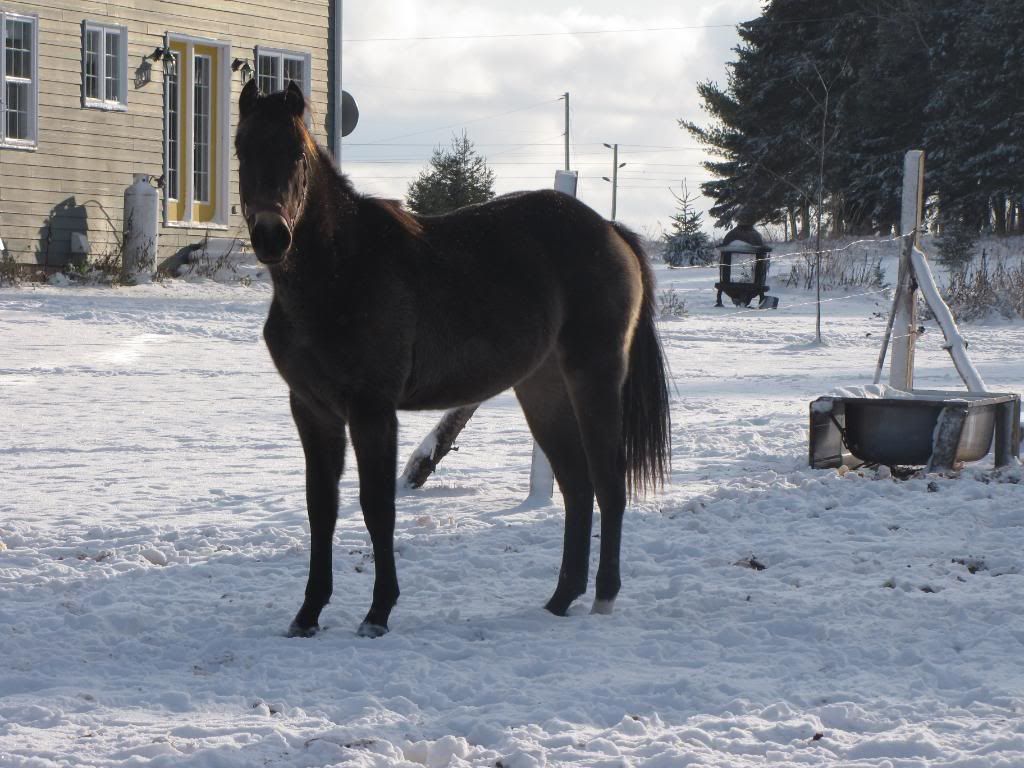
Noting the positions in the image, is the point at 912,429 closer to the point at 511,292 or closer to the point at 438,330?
the point at 511,292

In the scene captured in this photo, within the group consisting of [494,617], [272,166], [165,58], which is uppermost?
[165,58]

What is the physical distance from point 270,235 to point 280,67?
1865 centimetres

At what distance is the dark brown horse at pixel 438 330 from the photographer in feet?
14.4

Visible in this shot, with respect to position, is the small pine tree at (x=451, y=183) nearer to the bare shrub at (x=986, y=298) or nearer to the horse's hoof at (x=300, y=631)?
the bare shrub at (x=986, y=298)

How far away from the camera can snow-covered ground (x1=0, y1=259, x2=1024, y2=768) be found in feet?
11.6

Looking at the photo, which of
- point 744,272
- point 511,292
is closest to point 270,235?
point 511,292

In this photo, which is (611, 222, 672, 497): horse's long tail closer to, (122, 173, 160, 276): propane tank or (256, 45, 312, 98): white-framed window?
(122, 173, 160, 276): propane tank

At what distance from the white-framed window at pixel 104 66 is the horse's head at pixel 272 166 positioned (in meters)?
16.7

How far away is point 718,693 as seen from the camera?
3.94 meters

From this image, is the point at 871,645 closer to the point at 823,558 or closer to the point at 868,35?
the point at 823,558

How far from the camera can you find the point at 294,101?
4.22 metres

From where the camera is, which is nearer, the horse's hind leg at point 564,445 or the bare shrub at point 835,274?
the horse's hind leg at point 564,445

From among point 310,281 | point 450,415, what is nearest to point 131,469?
point 450,415

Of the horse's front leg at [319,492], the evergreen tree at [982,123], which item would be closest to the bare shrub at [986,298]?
the evergreen tree at [982,123]
